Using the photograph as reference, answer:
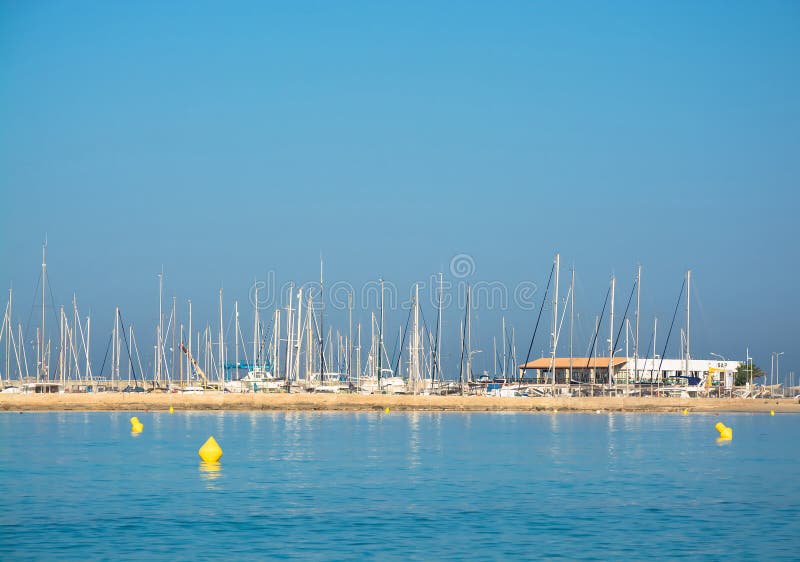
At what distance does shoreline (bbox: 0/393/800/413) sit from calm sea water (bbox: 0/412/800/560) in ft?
94.2

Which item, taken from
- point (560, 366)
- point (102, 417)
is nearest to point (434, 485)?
point (102, 417)

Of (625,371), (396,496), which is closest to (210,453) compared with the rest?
(396,496)

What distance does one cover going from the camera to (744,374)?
142375 mm

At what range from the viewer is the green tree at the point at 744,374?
140750 mm

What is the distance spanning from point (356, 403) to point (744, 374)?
A: 2697 inches

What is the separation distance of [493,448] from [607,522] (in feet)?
85.4

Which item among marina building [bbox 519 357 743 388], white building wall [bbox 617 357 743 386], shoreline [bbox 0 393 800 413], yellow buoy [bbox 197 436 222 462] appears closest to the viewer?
yellow buoy [bbox 197 436 222 462]

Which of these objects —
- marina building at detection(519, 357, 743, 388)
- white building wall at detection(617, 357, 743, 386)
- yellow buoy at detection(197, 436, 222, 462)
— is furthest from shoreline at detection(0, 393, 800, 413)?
yellow buoy at detection(197, 436, 222, 462)

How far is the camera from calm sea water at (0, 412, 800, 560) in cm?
2531

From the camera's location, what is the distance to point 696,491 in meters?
36.8

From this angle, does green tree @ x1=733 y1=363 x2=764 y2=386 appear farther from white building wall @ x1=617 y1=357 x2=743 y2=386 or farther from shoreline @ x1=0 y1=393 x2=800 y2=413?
shoreline @ x1=0 y1=393 x2=800 y2=413

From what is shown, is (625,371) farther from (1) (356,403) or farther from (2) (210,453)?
(2) (210,453)

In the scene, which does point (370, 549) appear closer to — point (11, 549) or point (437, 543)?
point (437, 543)

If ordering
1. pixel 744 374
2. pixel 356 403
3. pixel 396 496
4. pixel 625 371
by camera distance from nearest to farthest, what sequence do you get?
pixel 396 496
pixel 356 403
pixel 625 371
pixel 744 374
